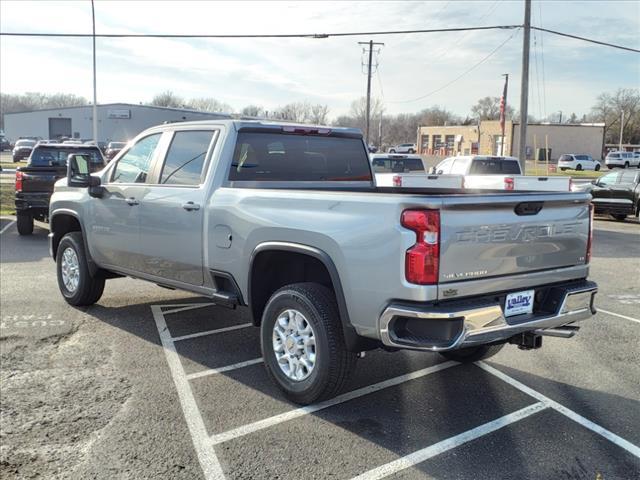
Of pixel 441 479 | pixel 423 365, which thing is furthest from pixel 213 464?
pixel 423 365

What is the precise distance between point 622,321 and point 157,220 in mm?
5020

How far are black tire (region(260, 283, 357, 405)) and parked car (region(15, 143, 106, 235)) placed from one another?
9.32m

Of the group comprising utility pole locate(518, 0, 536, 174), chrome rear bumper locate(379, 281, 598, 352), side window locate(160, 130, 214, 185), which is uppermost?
utility pole locate(518, 0, 536, 174)

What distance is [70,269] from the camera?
6844mm

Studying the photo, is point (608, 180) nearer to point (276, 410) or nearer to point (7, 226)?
point (7, 226)

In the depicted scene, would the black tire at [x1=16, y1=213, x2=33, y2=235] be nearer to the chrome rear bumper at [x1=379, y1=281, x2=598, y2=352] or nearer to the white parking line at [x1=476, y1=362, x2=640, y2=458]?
the white parking line at [x1=476, y1=362, x2=640, y2=458]

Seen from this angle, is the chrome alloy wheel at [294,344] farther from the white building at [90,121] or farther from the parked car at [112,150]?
the white building at [90,121]

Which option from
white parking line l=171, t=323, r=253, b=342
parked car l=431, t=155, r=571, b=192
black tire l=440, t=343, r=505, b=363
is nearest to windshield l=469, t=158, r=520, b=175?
parked car l=431, t=155, r=571, b=192

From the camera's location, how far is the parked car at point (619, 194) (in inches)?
690

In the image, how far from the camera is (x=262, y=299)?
467 cm

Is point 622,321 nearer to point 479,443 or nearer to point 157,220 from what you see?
point 479,443

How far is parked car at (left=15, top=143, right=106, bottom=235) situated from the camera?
40.1 feet

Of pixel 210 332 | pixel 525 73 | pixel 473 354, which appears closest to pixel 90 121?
pixel 525 73

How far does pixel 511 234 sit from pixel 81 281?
4.78 m
